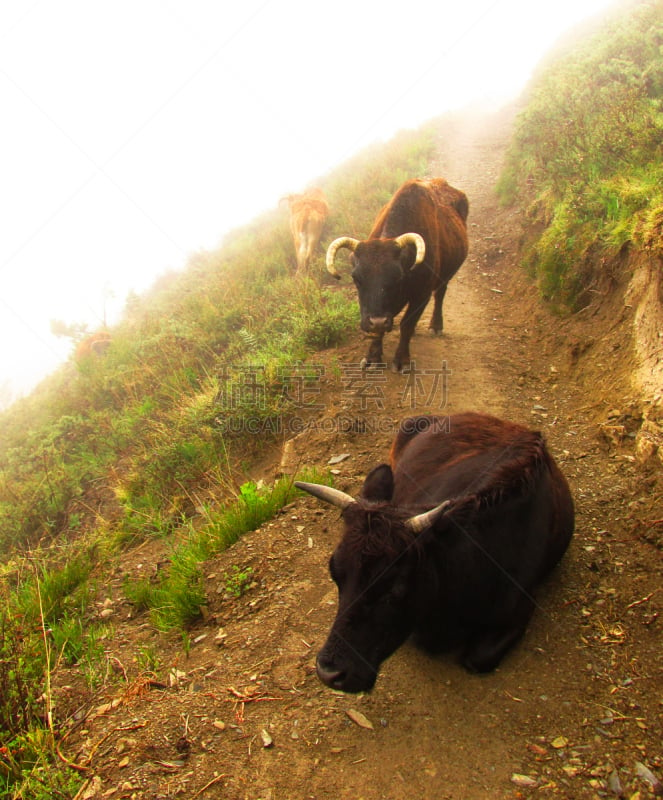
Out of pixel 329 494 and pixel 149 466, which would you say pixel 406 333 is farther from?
pixel 329 494

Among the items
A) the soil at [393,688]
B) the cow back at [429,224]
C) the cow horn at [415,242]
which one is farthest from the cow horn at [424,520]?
the cow back at [429,224]

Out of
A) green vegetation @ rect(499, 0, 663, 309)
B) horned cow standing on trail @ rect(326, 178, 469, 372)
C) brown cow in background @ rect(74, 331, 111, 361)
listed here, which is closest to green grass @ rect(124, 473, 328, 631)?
horned cow standing on trail @ rect(326, 178, 469, 372)

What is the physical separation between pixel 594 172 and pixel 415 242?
10.4 ft

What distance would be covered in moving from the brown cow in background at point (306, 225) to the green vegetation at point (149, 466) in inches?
15.0

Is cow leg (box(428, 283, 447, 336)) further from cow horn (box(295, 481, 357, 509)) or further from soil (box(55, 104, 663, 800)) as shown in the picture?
cow horn (box(295, 481, 357, 509))

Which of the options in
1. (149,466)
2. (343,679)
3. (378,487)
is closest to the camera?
(343,679)

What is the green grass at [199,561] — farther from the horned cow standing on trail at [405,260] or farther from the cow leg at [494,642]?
the horned cow standing on trail at [405,260]

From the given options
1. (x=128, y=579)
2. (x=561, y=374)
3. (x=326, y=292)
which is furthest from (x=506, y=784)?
(x=326, y=292)

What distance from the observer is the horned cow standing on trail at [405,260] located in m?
6.88

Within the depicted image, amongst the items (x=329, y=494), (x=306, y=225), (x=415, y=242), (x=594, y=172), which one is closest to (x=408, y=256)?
(x=415, y=242)

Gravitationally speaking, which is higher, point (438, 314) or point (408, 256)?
point (408, 256)

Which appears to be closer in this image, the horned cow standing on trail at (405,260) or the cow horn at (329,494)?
the cow horn at (329,494)

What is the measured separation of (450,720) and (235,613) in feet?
5.68

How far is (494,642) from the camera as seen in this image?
3.21 metres
